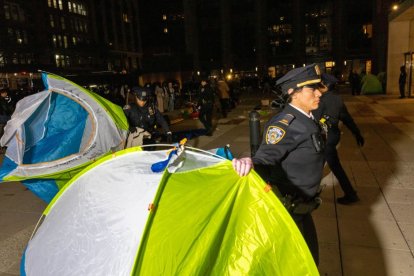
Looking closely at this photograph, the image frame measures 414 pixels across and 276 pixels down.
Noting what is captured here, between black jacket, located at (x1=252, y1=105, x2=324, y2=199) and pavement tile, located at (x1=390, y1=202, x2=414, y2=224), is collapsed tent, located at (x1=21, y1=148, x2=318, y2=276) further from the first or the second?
pavement tile, located at (x1=390, y1=202, x2=414, y2=224)

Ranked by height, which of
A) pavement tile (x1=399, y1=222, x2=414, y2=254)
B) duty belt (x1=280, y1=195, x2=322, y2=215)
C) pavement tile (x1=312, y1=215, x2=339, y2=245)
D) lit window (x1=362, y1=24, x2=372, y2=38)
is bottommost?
pavement tile (x1=312, y1=215, x2=339, y2=245)

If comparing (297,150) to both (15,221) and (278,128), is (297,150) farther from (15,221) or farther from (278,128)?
(15,221)

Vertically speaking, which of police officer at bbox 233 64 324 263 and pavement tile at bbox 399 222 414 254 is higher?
police officer at bbox 233 64 324 263

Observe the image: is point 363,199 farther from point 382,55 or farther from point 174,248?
point 382,55

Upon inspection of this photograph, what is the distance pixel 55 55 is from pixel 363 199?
200 ft

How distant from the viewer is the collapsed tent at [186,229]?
86.0 inches

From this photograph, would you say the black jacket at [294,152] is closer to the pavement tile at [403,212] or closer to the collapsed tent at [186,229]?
the collapsed tent at [186,229]

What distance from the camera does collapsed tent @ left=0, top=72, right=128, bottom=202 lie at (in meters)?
4.59

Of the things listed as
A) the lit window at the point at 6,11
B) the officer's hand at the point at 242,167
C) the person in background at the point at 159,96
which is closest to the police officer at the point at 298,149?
the officer's hand at the point at 242,167

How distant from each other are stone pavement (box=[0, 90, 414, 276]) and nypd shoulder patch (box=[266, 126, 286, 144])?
1684mm

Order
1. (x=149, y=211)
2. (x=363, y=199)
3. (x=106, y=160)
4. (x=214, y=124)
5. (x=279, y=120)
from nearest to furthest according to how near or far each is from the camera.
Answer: (x=149, y=211), (x=279, y=120), (x=106, y=160), (x=363, y=199), (x=214, y=124)

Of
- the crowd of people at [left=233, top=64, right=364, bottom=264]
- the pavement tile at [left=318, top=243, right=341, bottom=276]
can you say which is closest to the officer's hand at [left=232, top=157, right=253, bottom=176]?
the crowd of people at [left=233, top=64, right=364, bottom=264]

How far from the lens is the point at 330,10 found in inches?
2152

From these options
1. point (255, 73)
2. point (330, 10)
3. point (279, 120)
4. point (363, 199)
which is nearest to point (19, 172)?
point (279, 120)
